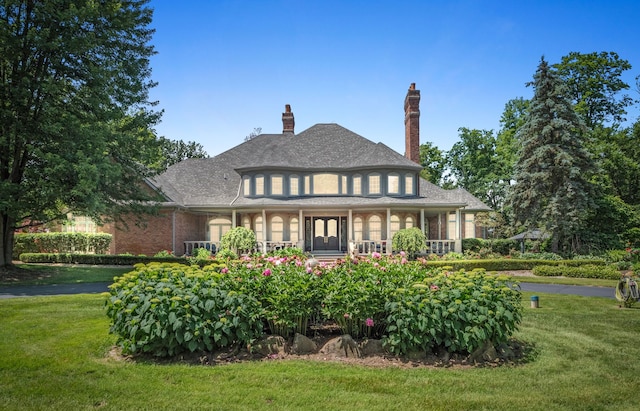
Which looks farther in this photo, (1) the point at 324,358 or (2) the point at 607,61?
(2) the point at 607,61

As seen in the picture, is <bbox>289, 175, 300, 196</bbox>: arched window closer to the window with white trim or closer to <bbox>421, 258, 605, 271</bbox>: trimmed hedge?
the window with white trim

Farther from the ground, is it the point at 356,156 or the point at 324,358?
the point at 356,156

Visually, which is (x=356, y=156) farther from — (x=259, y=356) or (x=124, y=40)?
(x=259, y=356)

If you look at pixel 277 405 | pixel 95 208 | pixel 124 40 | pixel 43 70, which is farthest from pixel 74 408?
pixel 124 40

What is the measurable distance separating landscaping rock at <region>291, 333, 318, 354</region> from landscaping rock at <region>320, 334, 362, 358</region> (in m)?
0.16

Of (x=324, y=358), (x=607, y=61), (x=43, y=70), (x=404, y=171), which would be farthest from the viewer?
(x=607, y=61)

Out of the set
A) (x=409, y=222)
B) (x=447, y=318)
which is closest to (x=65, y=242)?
(x=409, y=222)

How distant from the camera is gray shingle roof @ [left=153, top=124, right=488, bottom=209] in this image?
83.0 ft

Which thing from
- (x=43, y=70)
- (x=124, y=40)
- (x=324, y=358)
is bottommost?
(x=324, y=358)

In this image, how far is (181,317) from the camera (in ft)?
18.7

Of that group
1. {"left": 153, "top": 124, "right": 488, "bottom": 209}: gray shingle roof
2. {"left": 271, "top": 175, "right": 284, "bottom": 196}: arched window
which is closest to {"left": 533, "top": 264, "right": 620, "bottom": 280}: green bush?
{"left": 153, "top": 124, "right": 488, "bottom": 209}: gray shingle roof

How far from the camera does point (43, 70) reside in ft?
56.2

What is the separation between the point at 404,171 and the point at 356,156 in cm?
352

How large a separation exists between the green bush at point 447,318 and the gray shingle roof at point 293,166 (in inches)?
722
